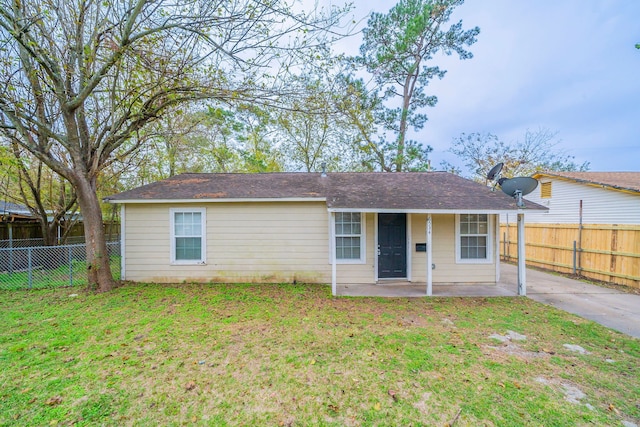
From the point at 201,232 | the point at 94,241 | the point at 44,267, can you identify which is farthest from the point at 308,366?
the point at 44,267

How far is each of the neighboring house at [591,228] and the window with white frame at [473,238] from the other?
367cm

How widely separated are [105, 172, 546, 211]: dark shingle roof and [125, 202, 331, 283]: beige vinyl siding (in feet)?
1.28

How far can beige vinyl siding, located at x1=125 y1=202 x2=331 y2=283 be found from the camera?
7.84 m

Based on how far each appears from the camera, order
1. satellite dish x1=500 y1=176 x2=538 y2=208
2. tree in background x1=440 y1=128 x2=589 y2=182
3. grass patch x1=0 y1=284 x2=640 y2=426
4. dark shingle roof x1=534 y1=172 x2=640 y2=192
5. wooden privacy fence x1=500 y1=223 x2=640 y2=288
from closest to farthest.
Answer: grass patch x1=0 y1=284 x2=640 y2=426
satellite dish x1=500 y1=176 x2=538 y2=208
wooden privacy fence x1=500 y1=223 x2=640 y2=288
dark shingle roof x1=534 y1=172 x2=640 y2=192
tree in background x1=440 y1=128 x2=589 y2=182

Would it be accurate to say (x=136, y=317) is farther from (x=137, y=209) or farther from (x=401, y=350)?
(x=401, y=350)

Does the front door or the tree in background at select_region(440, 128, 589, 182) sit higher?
the tree in background at select_region(440, 128, 589, 182)

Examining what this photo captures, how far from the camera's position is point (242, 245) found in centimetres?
791

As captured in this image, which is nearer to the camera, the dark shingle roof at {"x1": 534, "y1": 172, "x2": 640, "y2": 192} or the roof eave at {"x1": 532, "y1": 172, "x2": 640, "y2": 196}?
the roof eave at {"x1": 532, "y1": 172, "x2": 640, "y2": 196}

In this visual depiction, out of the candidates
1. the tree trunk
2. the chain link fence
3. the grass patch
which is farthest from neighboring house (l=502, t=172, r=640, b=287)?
the chain link fence

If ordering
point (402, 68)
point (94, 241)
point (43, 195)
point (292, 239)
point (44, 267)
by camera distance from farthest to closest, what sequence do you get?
point (402, 68)
point (43, 195)
point (44, 267)
point (292, 239)
point (94, 241)

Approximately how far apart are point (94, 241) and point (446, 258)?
9349 millimetres

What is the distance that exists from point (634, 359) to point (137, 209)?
10.7 meters

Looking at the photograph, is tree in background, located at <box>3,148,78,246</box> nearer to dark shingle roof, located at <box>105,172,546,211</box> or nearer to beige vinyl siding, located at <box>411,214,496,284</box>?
dark shingle roof, located at <box>105,172,546,211</box>

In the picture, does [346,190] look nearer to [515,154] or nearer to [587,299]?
[587,299]
